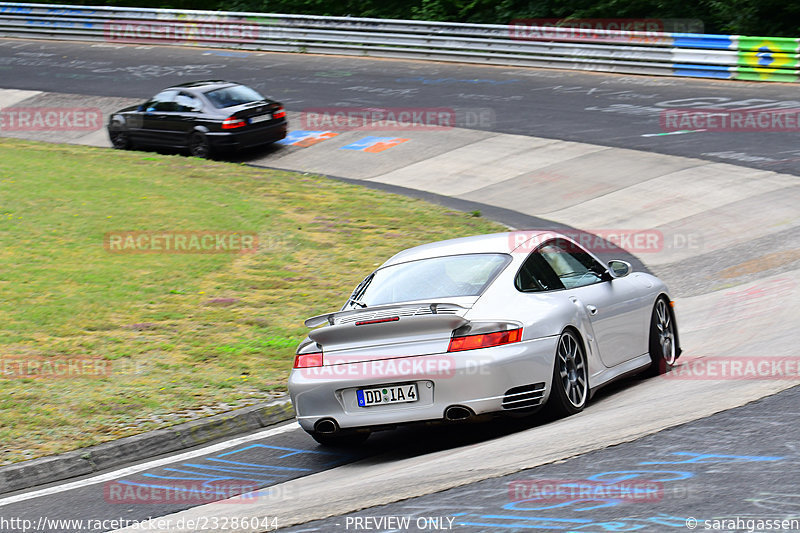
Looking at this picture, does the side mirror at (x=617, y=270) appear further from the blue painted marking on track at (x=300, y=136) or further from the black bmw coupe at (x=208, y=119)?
the blue painted marking on track at (x=300, y=136)

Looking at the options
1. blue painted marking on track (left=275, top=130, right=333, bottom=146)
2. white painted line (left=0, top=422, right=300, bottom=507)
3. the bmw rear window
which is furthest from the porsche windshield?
blue painted marking on track (left=275, top=130, right=333, bottom=146)

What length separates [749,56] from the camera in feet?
82.9

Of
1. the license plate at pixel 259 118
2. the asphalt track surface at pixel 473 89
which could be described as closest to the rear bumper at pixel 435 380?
the asphalt track surface at pixel 473 89

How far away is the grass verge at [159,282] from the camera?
8805 mm

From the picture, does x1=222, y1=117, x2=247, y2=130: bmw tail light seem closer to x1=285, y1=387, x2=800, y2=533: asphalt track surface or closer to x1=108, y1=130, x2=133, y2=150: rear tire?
x1=108, y1=130, x2=133, y2=150: rear tire

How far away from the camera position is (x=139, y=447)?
7.83 meters

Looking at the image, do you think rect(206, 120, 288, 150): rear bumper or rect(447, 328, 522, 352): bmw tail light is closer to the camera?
rect(447, 328, 522, 352): bmw tail light

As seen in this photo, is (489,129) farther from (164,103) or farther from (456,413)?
(456,413)

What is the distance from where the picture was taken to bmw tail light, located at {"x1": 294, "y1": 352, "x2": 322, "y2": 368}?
23.6ft

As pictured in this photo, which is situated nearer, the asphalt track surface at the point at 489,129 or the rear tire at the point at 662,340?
the asphalt track surface at the point at 489,129

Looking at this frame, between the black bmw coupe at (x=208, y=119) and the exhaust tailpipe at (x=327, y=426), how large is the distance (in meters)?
16.0

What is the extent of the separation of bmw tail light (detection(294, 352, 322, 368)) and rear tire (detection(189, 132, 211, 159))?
1607 cm

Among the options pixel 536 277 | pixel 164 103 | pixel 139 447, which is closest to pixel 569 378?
pixel 536 277

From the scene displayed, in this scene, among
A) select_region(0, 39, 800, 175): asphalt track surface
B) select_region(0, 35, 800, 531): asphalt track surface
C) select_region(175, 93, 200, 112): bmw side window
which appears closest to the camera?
select_region(0, 35, 800, 531): asphalt track surface
